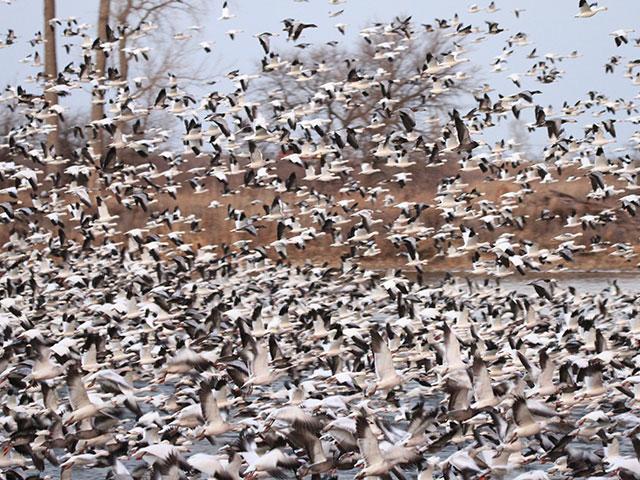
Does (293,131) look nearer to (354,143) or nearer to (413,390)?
(354,143)

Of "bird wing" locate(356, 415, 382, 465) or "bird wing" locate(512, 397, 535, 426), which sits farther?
"bird wing" locate(512, 397, 535, 426)

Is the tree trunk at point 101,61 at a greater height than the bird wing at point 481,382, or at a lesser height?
greater

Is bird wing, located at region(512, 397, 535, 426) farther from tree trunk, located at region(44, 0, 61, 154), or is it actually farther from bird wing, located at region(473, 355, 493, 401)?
tree trunk, located at region(44, 0, 61, 154)

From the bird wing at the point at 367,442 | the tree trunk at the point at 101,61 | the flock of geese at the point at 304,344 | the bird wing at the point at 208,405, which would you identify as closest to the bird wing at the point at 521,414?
the flock of geese at the point at 304,344

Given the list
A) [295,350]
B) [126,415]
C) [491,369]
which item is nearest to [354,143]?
[295,350]

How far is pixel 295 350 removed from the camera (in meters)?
16.8

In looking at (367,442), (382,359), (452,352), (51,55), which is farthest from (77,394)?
(51,55)

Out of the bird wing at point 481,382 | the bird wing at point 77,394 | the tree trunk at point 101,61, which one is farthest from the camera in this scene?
the tree trunk at point 101,61

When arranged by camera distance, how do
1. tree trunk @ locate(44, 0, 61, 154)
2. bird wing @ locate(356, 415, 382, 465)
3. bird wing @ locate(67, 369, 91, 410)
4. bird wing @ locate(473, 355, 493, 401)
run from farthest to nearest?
tree trunk @ locate(44, 0, 61, 154), bird wing @ locate(473, 355, 493, 401), bird wing @ locate(67, 369, 91, 410), bird wing @ locate(356, 415, 382, 465)

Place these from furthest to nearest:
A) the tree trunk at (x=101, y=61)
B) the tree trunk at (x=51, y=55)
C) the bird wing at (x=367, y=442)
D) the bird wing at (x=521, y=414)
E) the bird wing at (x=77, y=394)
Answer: the tree trunk at (x=101, y=61) → the tree trunk at (x=51, y=55) → the bird wing at (x=521, y=414) → the bird wing at (x=77, y=394) → the bird wing at (x=367, y=442)

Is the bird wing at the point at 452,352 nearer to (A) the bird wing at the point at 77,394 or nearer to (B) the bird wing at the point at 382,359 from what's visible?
(B) the bird wing at the point at 382,359

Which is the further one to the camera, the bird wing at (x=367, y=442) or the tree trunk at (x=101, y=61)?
the tree trunk at (x=101, y=61)

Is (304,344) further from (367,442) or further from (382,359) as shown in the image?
(367,442)

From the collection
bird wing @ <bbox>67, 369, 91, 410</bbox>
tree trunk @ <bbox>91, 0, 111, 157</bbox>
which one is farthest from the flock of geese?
tree trunk @ <bbox>91, 0, 111, 157</bbox>
